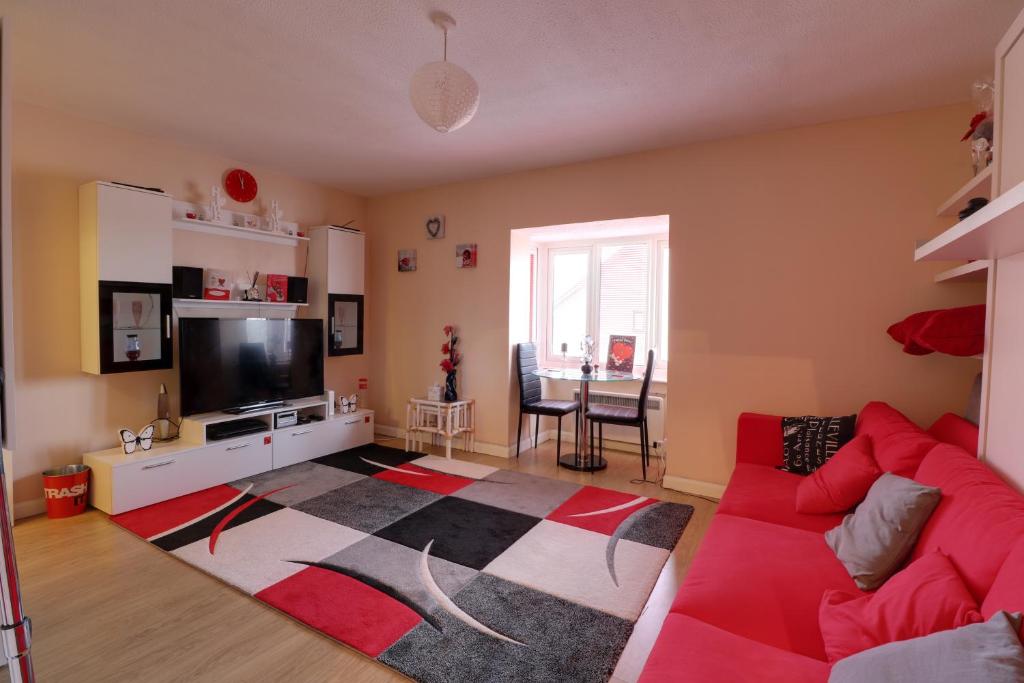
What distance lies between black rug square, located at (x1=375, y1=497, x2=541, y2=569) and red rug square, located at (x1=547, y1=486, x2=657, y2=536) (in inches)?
8.7

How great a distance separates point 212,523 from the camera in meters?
3.09

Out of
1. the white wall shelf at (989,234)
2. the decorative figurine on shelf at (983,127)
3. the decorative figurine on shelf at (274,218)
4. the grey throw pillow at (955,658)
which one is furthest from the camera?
the decorative figurine on shelf at (274,218)

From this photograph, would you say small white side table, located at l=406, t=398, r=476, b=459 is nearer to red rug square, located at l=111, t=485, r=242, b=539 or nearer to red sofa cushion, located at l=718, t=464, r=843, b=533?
red rug square, located at l=111, t=485, r=242, b=539

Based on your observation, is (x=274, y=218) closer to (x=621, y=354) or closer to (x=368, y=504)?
(x=368, y=504)

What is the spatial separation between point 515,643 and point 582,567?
2.34 ft

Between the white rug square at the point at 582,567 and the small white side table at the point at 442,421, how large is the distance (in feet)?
5.68

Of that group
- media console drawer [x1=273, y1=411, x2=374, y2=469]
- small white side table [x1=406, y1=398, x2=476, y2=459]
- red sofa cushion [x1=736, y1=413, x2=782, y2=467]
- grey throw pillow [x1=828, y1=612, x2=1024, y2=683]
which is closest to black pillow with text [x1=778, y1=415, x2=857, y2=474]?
red sofa cushion [x1=736, y1=413, x2=782, y2=467]

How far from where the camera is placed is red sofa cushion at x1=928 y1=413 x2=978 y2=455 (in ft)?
6.97

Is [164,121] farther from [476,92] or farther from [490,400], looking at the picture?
[490,400]

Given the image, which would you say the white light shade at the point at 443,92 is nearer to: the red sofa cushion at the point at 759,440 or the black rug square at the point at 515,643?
the black rug square at the point at 515,643

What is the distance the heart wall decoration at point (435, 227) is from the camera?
195 inches

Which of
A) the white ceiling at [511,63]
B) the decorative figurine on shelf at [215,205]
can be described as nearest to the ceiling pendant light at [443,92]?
the white ceiling at [511,63]

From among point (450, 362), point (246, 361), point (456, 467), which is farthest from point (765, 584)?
point (246, 361)

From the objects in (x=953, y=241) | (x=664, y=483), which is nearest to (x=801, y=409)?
(x=664, y=483)
